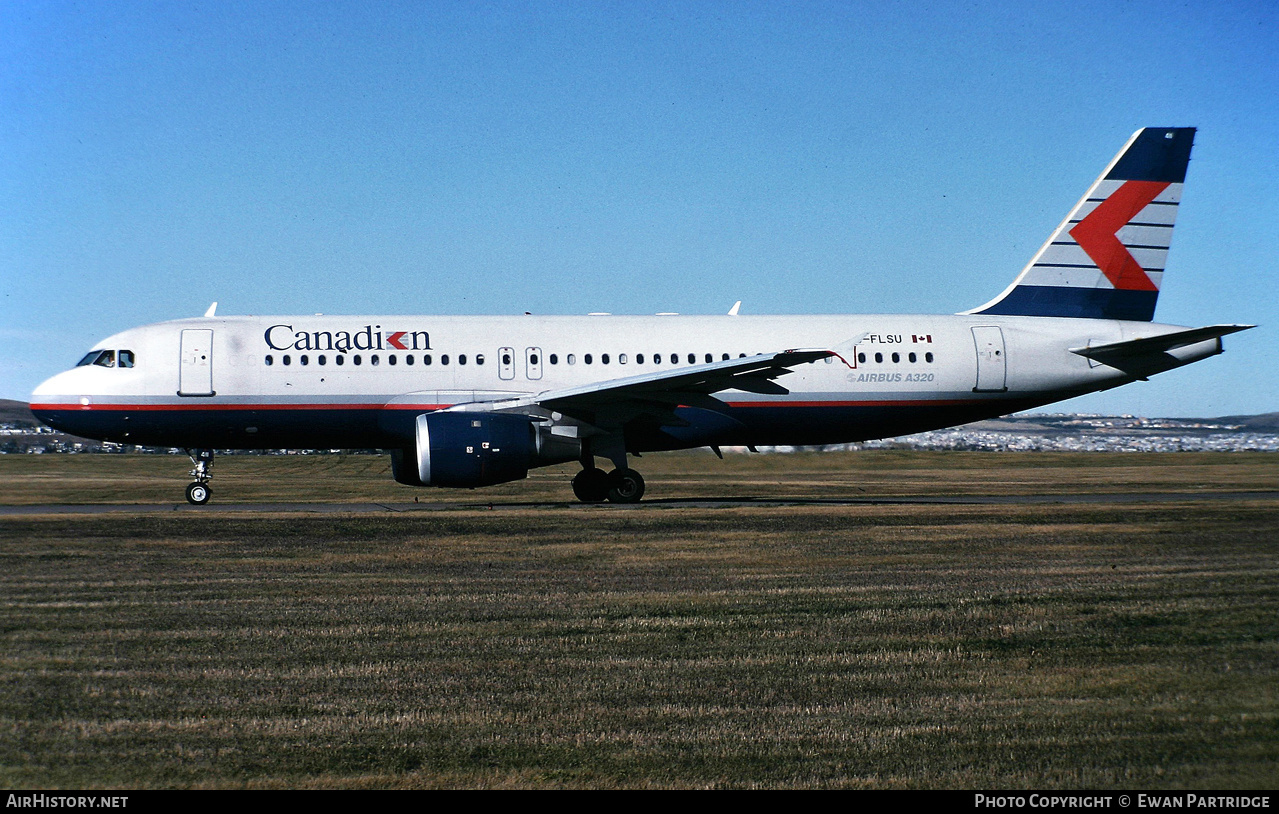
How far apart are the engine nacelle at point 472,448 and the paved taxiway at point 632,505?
1181 millimetres

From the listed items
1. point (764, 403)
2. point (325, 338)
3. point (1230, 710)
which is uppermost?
point (325, 338)

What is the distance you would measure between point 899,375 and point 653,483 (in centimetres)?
986

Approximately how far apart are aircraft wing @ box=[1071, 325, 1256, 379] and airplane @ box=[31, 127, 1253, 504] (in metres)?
0.05

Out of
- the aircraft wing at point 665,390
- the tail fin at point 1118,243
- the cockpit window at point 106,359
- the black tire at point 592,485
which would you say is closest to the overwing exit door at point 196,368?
the cockpit window at point 106,359

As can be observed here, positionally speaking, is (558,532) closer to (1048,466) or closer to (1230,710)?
(1230,710)

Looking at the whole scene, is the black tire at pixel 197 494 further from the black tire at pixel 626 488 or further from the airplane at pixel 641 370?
the black tire at pixel 626 488

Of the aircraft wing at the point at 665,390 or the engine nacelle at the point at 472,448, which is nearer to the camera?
the engine nacelle at the point at 472,448

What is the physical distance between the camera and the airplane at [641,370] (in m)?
23.6

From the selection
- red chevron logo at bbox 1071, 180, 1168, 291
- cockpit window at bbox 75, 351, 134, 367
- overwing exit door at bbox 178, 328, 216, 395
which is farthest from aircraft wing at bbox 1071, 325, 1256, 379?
cockpit window at bbox 75, 351, 134, 367

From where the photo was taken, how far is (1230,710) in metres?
6.75

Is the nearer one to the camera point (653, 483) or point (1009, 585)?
point (1009, 585)

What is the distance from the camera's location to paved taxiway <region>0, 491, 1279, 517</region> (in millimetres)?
22125

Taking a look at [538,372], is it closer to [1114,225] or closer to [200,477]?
[200,477]
